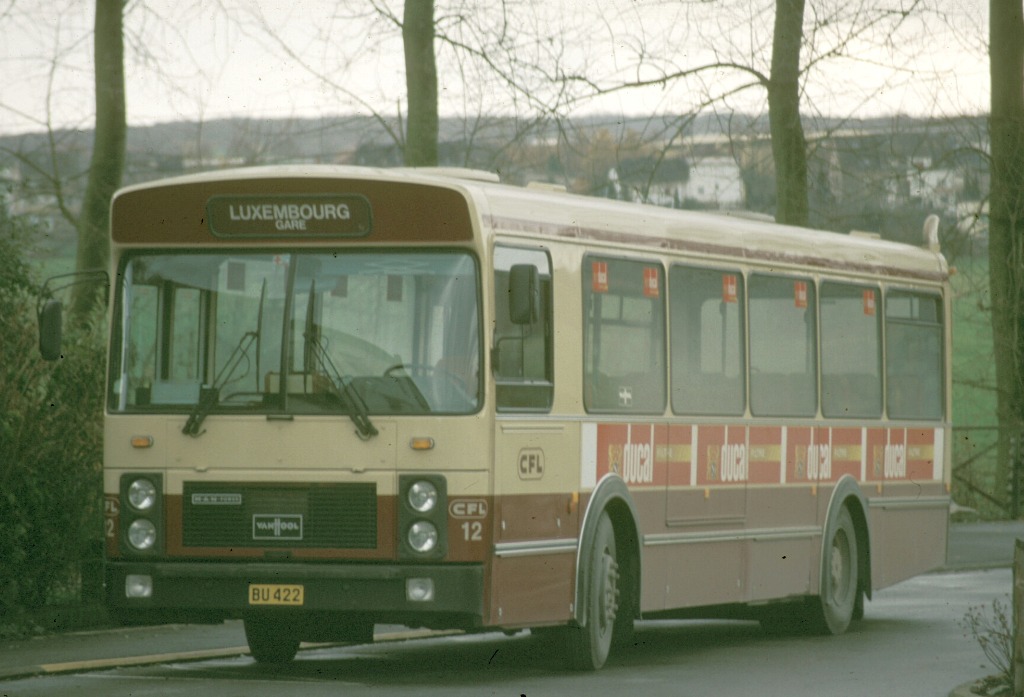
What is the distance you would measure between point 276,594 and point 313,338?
145cm

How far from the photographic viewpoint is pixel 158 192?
518 inches

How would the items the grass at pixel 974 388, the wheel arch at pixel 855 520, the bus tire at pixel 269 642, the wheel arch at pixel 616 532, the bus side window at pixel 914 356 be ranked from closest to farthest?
1. the wheel arch at pixel 616 532
2. the bus tire at pixel 269 642
3. the wheel arch at pixel 855 520
4. the bus side window at pixel 914 356
5. the grass at pixel 974 388

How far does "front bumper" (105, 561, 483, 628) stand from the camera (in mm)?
12297

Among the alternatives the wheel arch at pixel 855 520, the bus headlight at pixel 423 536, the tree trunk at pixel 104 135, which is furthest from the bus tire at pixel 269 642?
the tree trunk at pixel 104 135

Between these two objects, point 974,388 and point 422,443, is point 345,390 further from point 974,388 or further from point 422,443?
point 974,388

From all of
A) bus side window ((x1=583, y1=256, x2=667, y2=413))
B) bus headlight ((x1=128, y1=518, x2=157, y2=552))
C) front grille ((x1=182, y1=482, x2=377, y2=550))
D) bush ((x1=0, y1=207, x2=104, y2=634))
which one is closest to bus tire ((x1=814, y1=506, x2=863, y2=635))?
bus side window ((x1=583, y1=256, x2=667, y2=413))

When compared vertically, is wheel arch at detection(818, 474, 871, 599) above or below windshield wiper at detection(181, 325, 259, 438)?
below

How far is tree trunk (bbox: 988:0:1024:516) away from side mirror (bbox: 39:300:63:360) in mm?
23417

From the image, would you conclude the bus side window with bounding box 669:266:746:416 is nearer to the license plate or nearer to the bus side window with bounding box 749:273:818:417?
the bus side window with bounding box 749:273:818:417

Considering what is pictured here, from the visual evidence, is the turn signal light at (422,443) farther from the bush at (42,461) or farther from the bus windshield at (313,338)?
the bush at (42,461)

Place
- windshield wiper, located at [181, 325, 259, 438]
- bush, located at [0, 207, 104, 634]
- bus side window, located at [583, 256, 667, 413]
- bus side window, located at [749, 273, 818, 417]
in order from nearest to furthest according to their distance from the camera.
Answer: windshield wiper, located at [181, 325, 259, 438], bus side window, located at [583, 256, 667, 413], bush, located at [0, 207, 104, 634], bus side window, located at [749, 273, 818, 417]

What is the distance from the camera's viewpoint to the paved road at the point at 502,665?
12773 mm

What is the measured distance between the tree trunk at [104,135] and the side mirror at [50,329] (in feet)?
37.2

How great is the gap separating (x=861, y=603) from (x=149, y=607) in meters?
7.81
